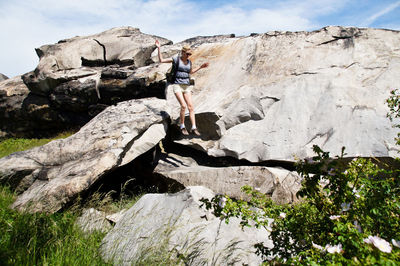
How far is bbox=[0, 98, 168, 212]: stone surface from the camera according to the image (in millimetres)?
5367

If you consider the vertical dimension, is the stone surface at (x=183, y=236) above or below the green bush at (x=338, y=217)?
below

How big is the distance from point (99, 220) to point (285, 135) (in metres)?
4.18

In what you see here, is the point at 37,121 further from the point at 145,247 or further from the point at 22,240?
the point at 145,247

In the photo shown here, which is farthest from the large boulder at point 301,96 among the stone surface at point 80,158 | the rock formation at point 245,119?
the stone surface at point 80,158

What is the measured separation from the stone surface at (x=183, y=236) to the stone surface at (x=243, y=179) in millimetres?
1623

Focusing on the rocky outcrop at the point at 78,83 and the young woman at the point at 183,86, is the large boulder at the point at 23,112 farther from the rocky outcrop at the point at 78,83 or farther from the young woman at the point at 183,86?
the young woman at the point at 183,86

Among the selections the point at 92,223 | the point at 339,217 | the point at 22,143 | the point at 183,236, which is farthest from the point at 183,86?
the point at 22,143

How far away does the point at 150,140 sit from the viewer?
7094 millimetres

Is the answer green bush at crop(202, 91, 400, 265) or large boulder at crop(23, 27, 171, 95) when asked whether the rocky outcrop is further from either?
green bush at crop(202, 91, 400, 265)

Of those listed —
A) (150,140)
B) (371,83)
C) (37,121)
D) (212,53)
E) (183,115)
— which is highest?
(212,53)

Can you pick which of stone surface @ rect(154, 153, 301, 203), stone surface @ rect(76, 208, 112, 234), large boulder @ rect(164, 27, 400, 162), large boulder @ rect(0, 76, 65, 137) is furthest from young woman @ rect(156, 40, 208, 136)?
large boulder @ rect(0, 76, 65, 137)

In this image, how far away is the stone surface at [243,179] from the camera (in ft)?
18.5

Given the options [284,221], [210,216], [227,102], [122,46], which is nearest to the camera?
[284,221]

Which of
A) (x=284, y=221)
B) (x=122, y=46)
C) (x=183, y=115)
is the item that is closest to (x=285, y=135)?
(x=183, y=115)
